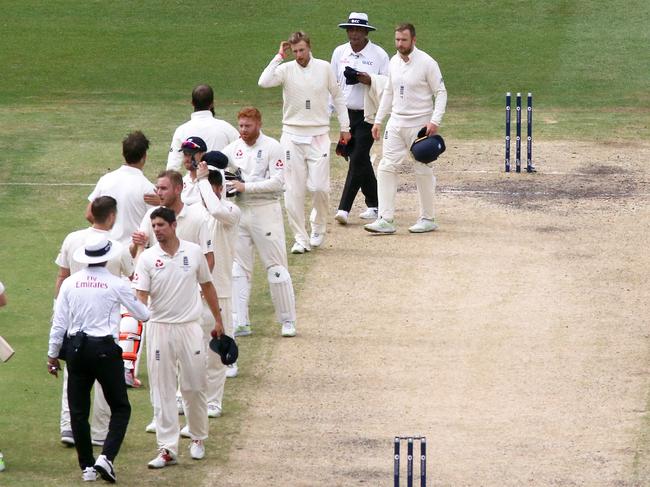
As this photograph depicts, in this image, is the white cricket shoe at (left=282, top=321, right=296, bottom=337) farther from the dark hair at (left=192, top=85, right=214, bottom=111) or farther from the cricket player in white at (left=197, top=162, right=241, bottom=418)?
the dark hair at (left=192, top=85, right=214, bottom=111)

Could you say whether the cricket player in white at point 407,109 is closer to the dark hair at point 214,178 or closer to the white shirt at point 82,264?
Answer: the dark hair at point 214,178

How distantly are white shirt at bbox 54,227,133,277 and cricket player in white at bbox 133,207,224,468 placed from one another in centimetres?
29

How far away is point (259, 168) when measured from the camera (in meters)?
14.6

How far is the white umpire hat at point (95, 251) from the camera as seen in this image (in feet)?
37.0

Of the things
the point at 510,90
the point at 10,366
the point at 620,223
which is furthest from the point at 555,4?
the point at 10,366

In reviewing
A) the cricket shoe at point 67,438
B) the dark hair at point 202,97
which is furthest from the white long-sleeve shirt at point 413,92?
the cricket shoe at point 67,438

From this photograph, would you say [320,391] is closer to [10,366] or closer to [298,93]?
[10,366]

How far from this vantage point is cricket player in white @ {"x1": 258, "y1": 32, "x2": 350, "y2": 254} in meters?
17.2

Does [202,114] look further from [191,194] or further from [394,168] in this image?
[394,168]

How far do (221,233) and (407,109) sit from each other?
5.46 metres

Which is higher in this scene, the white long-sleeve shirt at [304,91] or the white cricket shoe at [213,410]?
the white long-sleeve shirt at [304,91]

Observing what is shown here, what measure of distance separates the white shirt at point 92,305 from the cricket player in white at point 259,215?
3.39 m

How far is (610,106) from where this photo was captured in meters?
25.6

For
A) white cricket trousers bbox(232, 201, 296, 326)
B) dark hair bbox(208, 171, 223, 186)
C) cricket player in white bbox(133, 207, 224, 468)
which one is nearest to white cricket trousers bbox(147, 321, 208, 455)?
cricket player in white bbox(133, 207, 224, 468)
